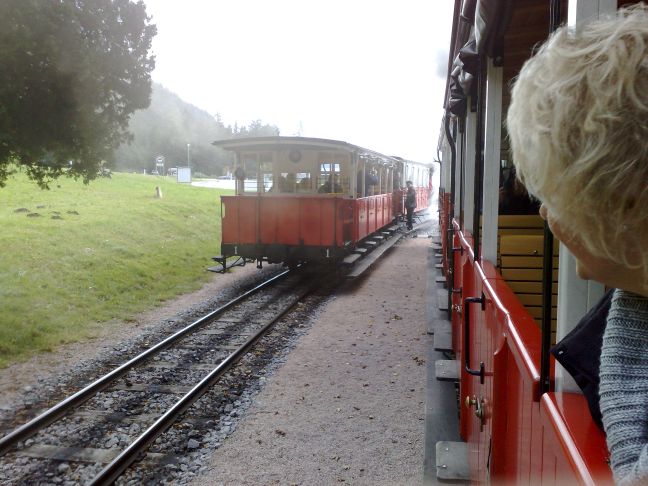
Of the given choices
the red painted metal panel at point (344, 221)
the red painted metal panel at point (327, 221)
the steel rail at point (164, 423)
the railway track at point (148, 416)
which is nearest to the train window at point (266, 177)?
the red painted metal panel at point (327, 221)

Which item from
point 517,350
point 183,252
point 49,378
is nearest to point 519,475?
point 517,350

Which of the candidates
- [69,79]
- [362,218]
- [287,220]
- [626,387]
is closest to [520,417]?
[626,387]

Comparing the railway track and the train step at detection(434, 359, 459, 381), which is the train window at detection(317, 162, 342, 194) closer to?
the railway track

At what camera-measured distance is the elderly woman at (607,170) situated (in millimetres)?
738

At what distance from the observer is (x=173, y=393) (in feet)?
19.1

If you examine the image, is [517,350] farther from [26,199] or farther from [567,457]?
[26,199]

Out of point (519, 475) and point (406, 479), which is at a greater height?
point (519, 475)

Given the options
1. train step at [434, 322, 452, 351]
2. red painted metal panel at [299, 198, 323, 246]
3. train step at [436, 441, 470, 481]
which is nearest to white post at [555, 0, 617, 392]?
train step at [436, 441, 470, 481]

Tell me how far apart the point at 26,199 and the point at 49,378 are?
1338 centimetres

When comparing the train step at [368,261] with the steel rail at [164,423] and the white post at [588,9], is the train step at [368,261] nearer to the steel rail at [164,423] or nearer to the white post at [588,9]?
the steel rail at [164,423]

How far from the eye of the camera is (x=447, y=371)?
504 cm

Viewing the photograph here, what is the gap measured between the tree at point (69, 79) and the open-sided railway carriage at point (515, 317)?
451cm

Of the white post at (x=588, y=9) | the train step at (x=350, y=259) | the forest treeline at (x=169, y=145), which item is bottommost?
the train step at (x=350, y=259)

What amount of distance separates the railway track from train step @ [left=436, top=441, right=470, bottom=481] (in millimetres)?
1929
